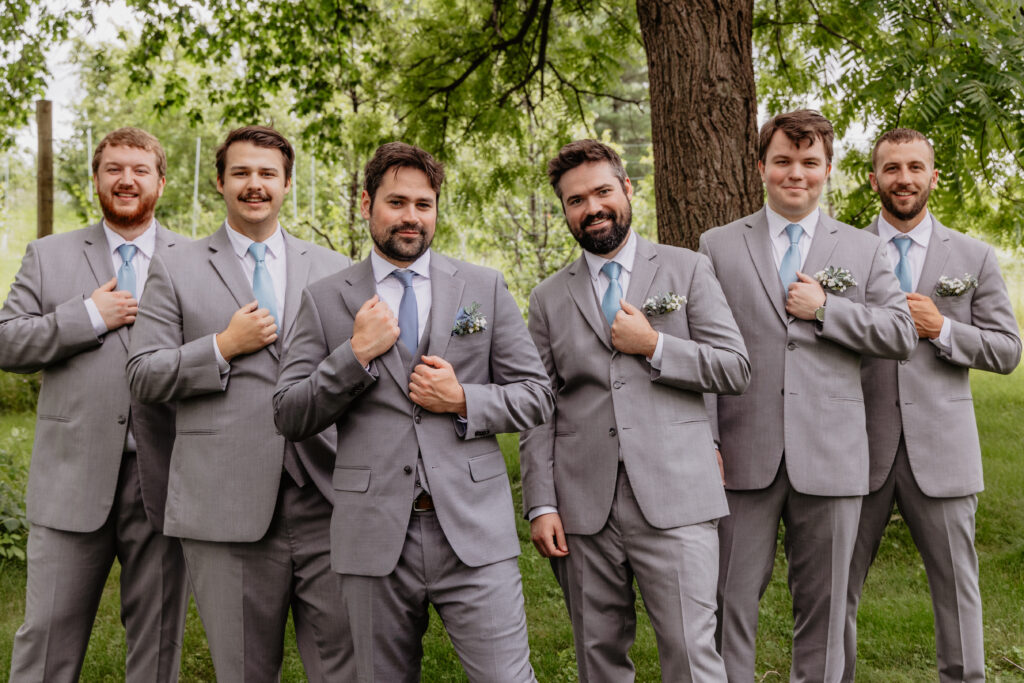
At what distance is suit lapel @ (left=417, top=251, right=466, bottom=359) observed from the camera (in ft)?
10.7

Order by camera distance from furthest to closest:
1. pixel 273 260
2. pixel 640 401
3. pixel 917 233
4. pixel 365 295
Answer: pixel 917 233 → pixel 273 260 → pixel 640 401 → pixel 365 295

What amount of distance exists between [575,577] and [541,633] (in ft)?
7.77

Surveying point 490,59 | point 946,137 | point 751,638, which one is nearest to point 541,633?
point 751,638

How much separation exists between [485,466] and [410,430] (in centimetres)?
30

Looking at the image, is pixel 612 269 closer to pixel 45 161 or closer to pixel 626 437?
pixel 626 437

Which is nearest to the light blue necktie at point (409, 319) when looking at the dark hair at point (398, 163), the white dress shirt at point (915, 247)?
the dark hair at point (398, 163)

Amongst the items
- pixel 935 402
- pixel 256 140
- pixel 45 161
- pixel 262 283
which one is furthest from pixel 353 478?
pixel 45 161

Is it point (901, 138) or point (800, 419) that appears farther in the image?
point (901, 138)

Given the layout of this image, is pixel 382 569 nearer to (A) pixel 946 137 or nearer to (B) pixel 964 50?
(A) pixel 946 137

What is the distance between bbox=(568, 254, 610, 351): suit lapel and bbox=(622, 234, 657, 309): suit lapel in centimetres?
3

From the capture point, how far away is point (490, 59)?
840cm

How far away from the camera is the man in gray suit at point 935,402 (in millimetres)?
4066

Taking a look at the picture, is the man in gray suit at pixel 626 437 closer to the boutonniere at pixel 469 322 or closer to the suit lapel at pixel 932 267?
the boutonniere at pixel 469 322

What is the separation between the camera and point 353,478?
321 cm
